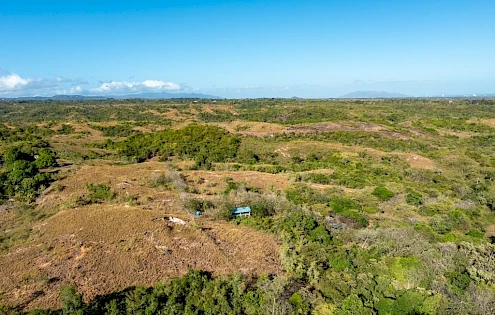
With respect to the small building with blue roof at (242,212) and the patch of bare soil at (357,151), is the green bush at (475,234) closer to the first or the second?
the small building with blue roof at (242,212)

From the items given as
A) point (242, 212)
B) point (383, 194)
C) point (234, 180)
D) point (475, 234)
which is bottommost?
point (475, 234)

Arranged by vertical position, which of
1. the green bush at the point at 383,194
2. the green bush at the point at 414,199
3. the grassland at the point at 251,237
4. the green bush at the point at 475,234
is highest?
the grassland at the point at 251,237

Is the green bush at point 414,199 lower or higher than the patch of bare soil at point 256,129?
lower

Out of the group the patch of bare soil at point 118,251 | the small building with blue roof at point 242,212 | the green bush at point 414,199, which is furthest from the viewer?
the green bush at point 414,199

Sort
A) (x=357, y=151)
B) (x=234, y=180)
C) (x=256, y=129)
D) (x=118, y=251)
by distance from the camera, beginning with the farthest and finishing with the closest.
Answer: (x=256, y=129) < (x=357, y=151) < (x=234, y=180) < (x=118, y=251)

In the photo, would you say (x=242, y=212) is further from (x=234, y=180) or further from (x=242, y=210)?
(x=234, y=180)

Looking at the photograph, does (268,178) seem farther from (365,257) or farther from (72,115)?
(72,115)

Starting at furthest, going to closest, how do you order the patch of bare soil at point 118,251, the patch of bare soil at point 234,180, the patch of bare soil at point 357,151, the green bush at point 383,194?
the patch of bare soil at point 357,151 → the patch of bare soil at point 234,180 → the green bush at point 383,194 → the patch of bare soil at point 118,251

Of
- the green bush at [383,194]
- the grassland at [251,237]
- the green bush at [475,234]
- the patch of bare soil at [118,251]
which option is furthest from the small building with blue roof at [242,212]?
the green bush at [475,234]

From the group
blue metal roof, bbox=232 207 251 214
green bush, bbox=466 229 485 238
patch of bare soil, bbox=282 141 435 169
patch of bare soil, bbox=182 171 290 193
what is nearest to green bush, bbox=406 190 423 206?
green bush, bbox=466 229 485 238

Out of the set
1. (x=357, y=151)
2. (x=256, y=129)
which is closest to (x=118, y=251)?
(x=357, y=151)

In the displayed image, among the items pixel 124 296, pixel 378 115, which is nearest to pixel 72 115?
pixel 378 115

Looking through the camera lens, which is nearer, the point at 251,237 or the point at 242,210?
the point at 251,237
